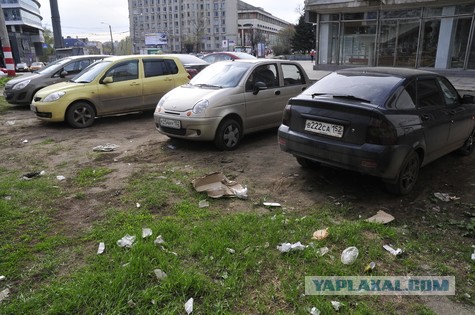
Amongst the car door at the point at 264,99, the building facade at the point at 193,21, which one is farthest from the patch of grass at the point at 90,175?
the building facade at the point at 193,21

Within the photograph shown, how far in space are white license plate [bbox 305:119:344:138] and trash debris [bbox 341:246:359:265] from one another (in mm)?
1577

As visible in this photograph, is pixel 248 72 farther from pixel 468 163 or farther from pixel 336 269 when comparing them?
pixel 336 269

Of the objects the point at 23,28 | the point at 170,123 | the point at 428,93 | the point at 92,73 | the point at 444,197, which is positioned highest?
the point at 23,28

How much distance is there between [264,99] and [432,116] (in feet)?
10.4

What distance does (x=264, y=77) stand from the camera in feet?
24.1

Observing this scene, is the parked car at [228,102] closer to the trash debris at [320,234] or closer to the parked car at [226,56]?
the trash debris at [320,234]

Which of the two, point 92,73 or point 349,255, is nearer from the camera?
point 349,255

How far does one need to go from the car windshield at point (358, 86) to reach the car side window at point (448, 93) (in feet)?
3.76

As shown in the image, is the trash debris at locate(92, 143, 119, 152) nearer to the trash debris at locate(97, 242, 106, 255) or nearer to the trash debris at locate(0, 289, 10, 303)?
the trash debris at locate(97, 242, 106, 255)

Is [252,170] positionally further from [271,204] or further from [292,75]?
[292,75]

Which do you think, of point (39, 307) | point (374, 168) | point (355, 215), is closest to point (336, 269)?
point (355, 215)

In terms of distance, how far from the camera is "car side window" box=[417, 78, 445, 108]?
486 centimetres

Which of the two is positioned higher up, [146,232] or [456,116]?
[456,116]

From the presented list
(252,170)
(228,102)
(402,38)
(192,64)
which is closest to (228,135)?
(228,102)
